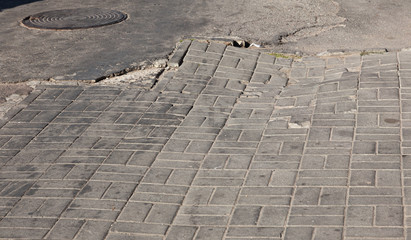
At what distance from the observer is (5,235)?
3896 mm

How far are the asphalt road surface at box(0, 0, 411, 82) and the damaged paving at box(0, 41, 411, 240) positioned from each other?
60cm

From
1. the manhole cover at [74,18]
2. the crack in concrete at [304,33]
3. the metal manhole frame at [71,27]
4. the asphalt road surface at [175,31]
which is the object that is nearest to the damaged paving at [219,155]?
the asphalt road surface at [175,31]

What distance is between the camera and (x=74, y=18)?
9.08 metres

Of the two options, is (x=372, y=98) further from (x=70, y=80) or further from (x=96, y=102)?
(x=70, y=80)

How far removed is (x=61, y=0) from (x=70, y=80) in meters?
4.33

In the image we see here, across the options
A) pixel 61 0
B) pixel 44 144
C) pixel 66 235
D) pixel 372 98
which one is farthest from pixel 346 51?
pixel 61 0

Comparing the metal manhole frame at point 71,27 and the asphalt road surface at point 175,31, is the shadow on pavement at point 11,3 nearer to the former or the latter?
the asphalt road surface at point 175,31

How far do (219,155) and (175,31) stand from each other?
12.4 feet

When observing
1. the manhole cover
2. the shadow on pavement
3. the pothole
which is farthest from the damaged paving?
the shadow on pavement

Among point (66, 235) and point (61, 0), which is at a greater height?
point (66, 235)

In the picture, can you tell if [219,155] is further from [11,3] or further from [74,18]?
[11,3]

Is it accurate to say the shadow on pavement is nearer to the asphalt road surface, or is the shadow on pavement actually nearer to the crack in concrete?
the asphalt road surface

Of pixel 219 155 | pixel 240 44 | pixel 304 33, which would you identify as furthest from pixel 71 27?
pixel 219 155

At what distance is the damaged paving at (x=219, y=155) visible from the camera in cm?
388
